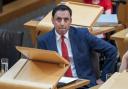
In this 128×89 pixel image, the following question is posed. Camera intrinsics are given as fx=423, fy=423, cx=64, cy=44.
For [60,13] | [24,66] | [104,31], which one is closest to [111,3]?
[104,31]

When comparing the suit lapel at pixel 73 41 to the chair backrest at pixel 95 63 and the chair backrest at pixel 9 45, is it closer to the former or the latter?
the chair backrest at pixel 95 63

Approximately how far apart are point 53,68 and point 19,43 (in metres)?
0.98

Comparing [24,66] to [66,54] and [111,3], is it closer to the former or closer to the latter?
[66,54]

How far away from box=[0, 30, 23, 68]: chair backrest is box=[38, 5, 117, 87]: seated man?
295mm

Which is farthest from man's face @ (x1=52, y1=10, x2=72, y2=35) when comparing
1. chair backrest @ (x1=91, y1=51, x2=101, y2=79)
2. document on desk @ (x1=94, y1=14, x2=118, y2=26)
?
document on desk @ (x1=94, y1=14, x2=118, y2=26)

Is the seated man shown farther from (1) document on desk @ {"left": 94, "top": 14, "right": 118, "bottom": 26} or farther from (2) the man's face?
(1) document on desk @ {"left": 94, "top": 14, "right": 118, "bottom": 26}

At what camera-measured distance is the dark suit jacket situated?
12.5 ft

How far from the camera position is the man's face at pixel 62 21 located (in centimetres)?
385

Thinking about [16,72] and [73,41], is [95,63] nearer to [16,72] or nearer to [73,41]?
[73,41]

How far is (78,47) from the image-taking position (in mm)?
3869

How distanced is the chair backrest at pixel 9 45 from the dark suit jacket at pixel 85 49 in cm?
31

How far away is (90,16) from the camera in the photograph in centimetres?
493

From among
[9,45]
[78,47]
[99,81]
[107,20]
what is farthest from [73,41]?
[107,20]

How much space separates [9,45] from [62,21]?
1.99ft
